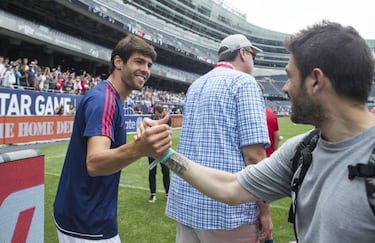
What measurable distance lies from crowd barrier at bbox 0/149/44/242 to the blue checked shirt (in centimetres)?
115

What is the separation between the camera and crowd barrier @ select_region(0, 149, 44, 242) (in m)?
2.72

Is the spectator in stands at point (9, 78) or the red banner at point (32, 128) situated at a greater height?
the spectator in stands at point (9, 78)

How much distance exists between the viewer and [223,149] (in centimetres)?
264

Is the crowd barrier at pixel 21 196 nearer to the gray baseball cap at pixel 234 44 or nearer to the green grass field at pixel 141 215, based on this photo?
the gray baseball cap at pixel 234 44

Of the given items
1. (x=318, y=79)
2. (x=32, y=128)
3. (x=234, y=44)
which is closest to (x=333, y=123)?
(x=318, y=79)

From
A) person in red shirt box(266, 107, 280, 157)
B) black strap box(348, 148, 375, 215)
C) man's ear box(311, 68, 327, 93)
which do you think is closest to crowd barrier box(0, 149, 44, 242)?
man's ear box(311, 68, 327, 93)

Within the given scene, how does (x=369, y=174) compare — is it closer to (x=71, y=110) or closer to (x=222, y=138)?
(x=222, y=138)

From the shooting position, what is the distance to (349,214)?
1427mm

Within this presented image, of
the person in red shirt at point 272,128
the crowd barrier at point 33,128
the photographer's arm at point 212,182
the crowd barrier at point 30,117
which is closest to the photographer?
the photographer's arm at point 212,182

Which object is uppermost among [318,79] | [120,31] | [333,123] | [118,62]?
[120,31]

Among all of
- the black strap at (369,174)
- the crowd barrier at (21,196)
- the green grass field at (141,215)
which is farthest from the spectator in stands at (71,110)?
the black strap at (369,174)

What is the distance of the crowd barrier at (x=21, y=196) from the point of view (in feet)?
8.93

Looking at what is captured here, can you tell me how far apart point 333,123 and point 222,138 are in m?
1.09

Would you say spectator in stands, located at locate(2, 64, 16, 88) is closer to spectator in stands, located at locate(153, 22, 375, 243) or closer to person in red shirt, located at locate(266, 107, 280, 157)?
person in red shirt, located at locate(266, 107, 280, 157)
